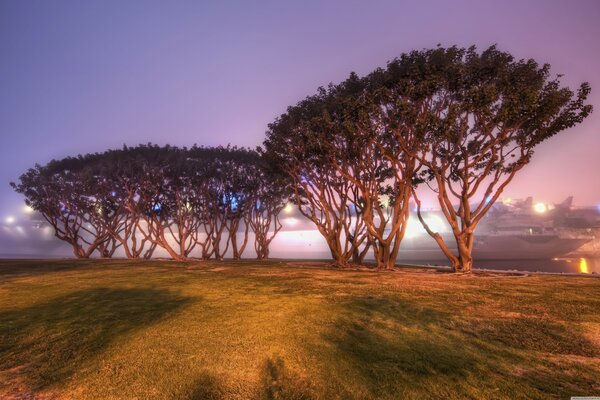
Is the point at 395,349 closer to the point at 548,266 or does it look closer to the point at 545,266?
the point at 548,266

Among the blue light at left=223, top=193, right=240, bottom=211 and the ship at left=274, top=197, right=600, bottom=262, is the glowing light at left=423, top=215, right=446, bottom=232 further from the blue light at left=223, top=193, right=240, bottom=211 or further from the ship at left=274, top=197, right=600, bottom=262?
the blue light at left=223, top=193, right=240, bottom=211

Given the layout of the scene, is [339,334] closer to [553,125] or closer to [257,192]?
[553,125]

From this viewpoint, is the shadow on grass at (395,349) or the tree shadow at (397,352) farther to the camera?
the shadow on grass at (395,349)

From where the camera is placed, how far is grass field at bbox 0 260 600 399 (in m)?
5.25

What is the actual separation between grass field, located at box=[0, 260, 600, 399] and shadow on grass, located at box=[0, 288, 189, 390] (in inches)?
1.6

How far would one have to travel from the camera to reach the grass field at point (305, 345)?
5254 millimetres

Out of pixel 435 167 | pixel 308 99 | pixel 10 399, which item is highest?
pixel 308 99

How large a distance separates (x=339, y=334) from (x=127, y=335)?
16.5ft

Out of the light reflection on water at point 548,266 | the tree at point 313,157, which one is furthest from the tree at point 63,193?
the light reflection on water at point 548,266

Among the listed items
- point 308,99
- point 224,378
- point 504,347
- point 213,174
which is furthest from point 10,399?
point 213,174

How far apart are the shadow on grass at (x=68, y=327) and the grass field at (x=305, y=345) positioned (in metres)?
0.04

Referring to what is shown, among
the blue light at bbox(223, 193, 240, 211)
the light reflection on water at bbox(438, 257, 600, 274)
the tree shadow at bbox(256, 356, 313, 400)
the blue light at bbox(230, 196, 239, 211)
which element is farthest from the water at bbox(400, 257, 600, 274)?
the tree shadow at bbox(256, 356, 313, 400)

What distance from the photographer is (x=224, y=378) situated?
5539 mm

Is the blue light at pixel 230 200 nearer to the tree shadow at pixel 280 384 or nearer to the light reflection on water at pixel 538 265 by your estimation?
the light reflection on water at pixel 538 265
